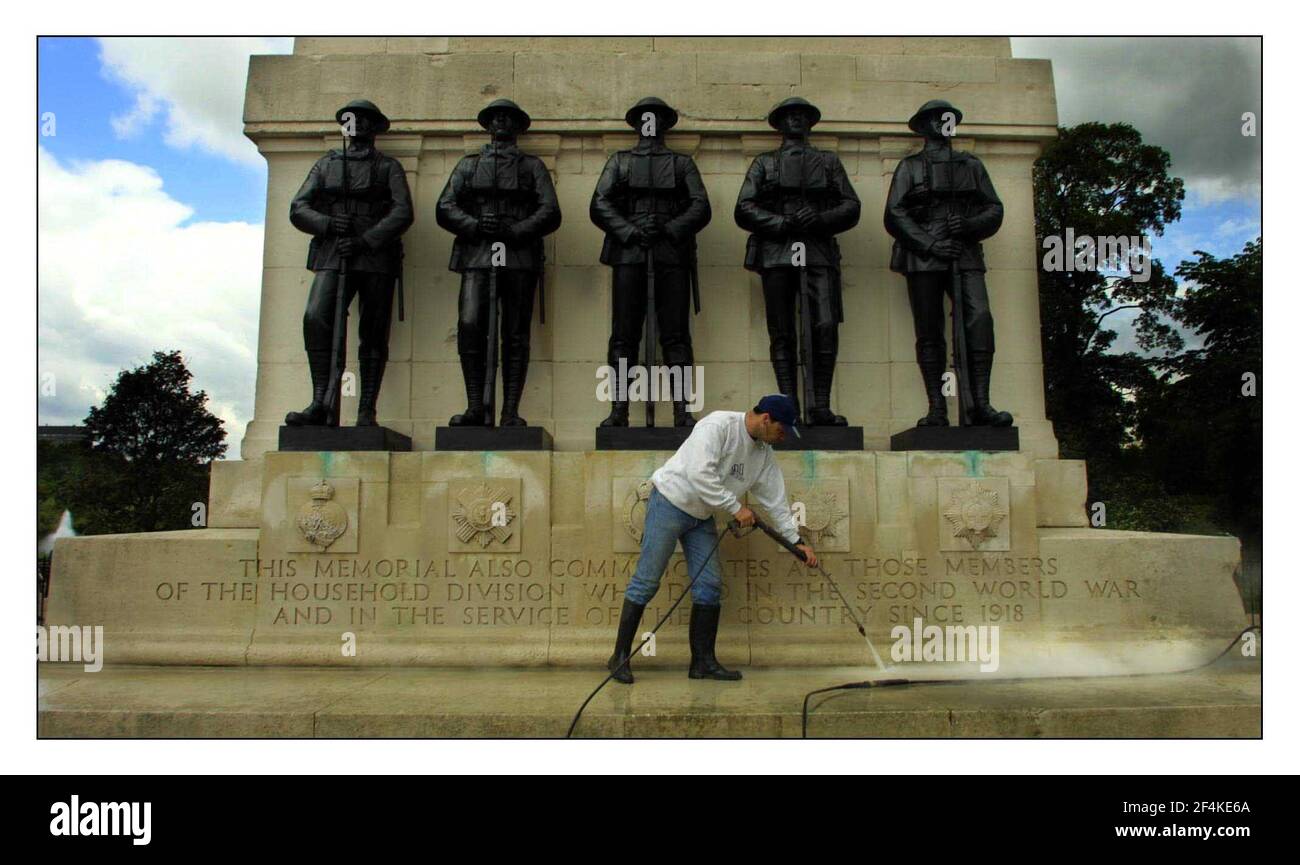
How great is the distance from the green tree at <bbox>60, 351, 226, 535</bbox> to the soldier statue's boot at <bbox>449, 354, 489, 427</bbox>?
11.1 m

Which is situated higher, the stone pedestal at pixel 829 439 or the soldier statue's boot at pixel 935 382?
the soldier statue's boot at pixel 935 382

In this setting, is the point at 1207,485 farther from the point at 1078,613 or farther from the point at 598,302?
the point at 598,302

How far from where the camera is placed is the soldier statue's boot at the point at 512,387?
28.7 ft

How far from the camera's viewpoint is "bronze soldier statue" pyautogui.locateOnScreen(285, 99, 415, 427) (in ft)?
28.8

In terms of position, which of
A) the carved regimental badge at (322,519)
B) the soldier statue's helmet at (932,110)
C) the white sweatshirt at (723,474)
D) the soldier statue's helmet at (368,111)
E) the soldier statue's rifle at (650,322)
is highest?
the soldier statue's helmet at (932,110)

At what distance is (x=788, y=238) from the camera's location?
352 inches

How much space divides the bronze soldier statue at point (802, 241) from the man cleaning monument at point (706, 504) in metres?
2.04

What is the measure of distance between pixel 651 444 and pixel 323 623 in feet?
10.8

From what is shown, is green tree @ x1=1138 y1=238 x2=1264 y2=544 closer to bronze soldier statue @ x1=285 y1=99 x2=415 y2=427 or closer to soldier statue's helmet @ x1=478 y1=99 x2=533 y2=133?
soldier statue's helmet @ x1=478 y1=99 x2=533 y2=133

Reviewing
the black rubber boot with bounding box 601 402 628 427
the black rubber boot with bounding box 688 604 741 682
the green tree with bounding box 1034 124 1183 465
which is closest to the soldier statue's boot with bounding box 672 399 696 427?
the black rubber boot with bounding box 601 402 628 427

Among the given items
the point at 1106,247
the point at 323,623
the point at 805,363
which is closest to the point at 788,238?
the point at 805,363

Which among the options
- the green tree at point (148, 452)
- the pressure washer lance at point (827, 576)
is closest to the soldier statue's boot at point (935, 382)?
the pressure washer lance at point (827, 576)

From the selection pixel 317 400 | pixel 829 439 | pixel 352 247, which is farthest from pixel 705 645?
pixel 352 247

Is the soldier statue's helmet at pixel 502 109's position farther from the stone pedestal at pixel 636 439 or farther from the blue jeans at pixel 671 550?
the blue jeans at pixel 671 550
